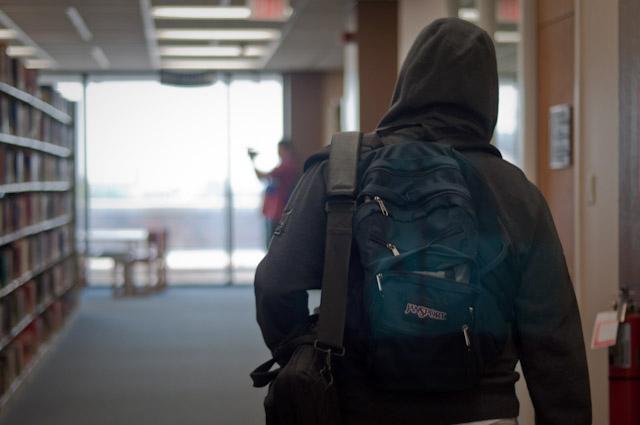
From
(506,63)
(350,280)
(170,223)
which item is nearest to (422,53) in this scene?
(350,280)

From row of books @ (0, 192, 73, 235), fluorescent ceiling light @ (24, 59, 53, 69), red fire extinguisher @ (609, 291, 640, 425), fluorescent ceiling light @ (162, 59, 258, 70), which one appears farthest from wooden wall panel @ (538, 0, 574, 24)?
fluorescent ceiling light @ (24, 59, 53, 69)

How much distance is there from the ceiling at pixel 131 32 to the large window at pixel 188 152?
0.54 meters

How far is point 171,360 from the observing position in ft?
21.1

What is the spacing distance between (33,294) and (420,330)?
16.7ft

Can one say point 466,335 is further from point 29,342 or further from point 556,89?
point 29,342

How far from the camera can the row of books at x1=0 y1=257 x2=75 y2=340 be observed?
5109mm

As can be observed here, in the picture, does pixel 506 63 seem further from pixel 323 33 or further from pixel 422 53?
pixel 323 33

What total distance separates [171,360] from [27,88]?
218 centimetres

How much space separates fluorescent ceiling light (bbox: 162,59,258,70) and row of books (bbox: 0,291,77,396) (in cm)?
410

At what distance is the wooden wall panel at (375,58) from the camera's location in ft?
25.1

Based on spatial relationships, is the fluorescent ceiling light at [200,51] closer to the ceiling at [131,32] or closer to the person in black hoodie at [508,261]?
the ceiling at [131,32]

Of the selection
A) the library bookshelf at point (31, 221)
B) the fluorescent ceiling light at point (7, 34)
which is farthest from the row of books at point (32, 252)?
the fluorescent ceiling light at point (7, 34)

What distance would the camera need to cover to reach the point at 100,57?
10.5 metres

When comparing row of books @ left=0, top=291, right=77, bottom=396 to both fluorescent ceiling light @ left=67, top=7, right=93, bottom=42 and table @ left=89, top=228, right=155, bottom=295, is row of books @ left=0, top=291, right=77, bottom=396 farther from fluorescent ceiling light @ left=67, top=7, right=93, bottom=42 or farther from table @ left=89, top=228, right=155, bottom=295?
fluorescent ceiling light @ left=67, top=7, right=93, bottom=42
